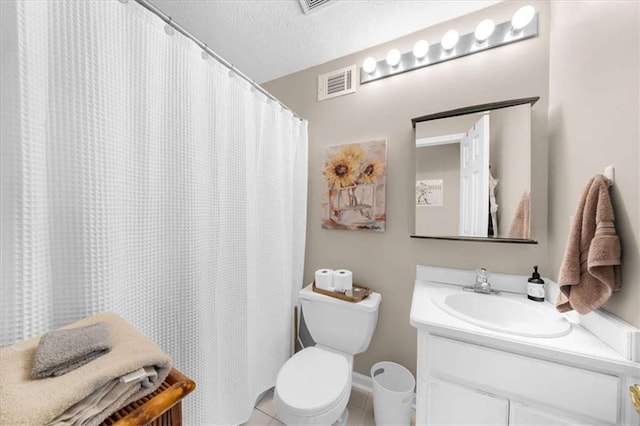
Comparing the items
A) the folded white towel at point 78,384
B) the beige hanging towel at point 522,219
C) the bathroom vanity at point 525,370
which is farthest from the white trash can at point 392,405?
the folded white towel at point 78,384

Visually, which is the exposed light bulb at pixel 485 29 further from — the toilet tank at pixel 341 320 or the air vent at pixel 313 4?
the toilet tank at pixel 341 320

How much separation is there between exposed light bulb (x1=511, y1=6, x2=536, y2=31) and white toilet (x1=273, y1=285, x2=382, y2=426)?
1618 millimetres

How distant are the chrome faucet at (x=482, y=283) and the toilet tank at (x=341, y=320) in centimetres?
52

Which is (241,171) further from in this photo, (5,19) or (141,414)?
(141,414)

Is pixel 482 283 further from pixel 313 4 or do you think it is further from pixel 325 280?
pixel 313 4

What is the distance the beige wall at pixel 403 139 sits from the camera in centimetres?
116

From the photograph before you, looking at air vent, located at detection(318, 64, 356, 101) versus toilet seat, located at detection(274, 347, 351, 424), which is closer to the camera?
toilet seat, located at detection(274, 347, 351, 424)

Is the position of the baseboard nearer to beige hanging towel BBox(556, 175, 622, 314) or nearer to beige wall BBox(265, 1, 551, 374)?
beige wall BBox(265, 1, 551, 374)

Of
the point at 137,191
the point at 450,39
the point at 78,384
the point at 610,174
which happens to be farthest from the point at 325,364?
the point at 450,39

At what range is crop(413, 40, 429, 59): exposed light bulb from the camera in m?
1.33

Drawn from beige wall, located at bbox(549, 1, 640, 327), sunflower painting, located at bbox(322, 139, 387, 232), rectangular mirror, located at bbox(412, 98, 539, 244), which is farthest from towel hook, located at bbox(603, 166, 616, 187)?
sunflower painting, located at bbox(322, 139, 387, 232)

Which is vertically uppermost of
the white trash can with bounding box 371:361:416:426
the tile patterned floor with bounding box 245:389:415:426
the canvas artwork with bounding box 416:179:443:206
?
the canvas artwork with bounding box 416:179:443:206

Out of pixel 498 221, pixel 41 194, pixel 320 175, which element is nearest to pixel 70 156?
pixel 41 194

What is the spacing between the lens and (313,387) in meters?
1.06
